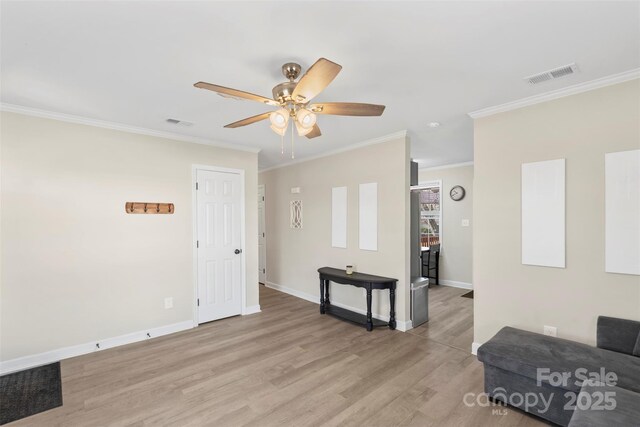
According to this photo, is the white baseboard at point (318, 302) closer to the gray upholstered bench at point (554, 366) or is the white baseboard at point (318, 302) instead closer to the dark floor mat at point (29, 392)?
the gray upholstered bench at point (554, 366)

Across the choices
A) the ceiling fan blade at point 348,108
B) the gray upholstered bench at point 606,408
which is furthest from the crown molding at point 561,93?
the gray upholstered bench at point 606,408

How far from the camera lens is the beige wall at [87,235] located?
9.68ft

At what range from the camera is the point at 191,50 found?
6.49 ft

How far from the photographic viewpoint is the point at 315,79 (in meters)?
1.71

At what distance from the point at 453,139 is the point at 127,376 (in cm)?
477

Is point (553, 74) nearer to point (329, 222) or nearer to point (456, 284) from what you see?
point (329, 222)

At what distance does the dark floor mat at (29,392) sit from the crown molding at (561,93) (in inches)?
183

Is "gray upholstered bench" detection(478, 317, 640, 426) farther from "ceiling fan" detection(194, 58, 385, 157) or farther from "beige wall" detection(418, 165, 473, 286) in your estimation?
"beige wall" detection(418, 165, 473, 286)

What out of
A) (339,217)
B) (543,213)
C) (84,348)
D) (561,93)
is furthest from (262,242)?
(561,93)

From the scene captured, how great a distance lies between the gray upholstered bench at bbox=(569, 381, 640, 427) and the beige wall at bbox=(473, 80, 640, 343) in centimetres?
91

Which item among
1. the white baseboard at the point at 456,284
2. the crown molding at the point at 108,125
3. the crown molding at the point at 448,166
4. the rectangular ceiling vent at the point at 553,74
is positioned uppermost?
the rectangular ceiling vent at the point at 553,74

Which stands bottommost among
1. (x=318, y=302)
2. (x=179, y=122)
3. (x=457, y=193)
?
(x=318, y=302)

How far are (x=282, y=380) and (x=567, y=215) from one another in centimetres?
293

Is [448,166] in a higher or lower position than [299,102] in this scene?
higher
